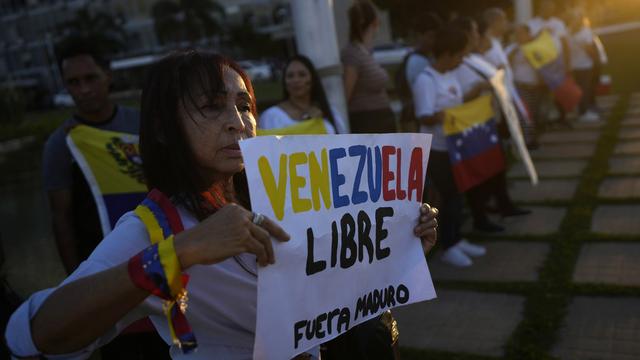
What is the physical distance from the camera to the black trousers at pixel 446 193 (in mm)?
4457

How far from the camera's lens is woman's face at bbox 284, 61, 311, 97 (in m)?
3.71

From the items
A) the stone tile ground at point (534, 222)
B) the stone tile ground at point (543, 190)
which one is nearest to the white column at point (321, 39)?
the stone tile ground at point (534, 222)

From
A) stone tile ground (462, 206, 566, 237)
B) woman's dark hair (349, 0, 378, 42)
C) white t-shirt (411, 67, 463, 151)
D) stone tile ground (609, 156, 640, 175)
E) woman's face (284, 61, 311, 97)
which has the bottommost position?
stone tile ground (609, 156, 640, 175)

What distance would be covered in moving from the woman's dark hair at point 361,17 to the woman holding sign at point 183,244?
10.0ft

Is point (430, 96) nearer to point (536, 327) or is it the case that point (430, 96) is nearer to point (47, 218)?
point (536, 327)

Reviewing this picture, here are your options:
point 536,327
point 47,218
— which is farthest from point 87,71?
point 47,218

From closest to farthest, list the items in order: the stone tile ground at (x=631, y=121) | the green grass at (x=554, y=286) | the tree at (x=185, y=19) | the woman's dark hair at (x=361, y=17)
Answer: the green grass at (x=554, y=286) → the woman's dark hair at (x=361, y=17) → the stone tile ground at (x=631, y=121) → the tree at (x=185, y=19)

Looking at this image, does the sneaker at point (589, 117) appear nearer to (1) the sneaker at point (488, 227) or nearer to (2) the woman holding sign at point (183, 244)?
(1) the sneaker at point (488, 227)

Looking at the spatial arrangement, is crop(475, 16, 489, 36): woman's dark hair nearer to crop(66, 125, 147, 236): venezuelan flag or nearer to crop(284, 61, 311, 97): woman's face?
crop(284, 61, 311, 97): woman's face

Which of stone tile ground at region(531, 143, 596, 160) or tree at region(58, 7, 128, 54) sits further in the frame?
tree at region(58, 7, 128, 54)

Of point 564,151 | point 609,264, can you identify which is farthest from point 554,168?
point 609,264

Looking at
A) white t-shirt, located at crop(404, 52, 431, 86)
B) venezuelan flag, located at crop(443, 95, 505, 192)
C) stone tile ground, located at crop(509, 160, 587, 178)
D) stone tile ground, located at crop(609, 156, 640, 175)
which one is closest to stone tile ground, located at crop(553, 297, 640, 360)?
venezuelan flag, located at crop(443, 95, 505, 192)

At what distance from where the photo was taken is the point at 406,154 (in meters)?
1.79

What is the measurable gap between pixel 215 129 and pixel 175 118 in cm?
10
